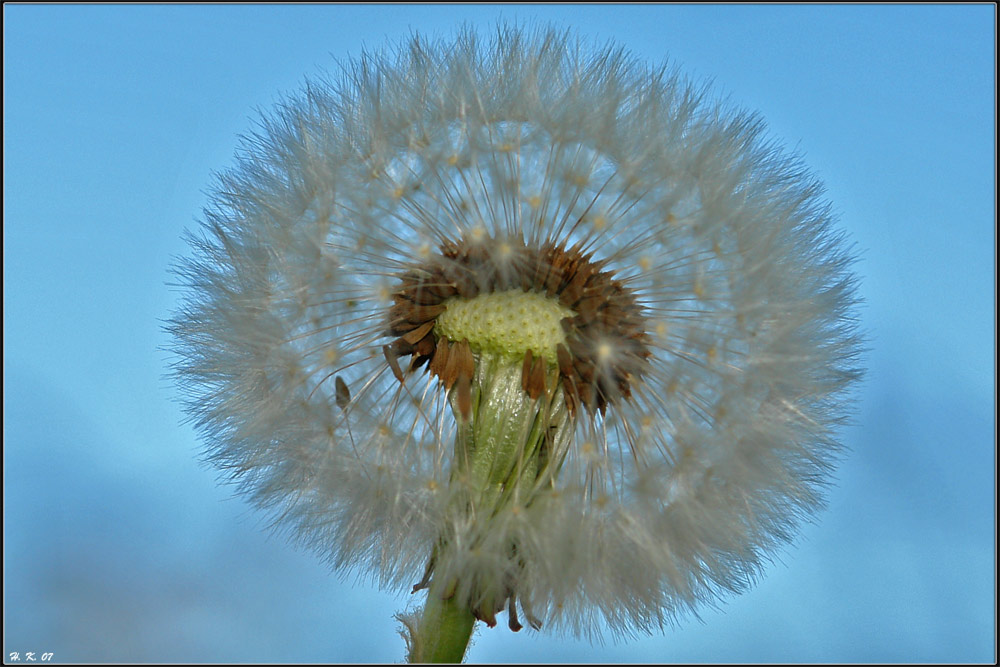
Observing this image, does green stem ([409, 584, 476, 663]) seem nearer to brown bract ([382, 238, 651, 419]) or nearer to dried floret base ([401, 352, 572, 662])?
dried floret base ([401, 352, 572, 662])

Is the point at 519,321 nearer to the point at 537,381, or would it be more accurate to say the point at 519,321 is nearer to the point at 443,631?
the point at 537,381

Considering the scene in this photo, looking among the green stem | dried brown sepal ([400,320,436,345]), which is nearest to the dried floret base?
the green stem

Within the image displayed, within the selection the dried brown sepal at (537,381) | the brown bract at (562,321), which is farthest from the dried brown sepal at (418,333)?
the dried brown sepal at (537,381)

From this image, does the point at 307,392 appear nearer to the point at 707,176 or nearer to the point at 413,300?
the point at 413,300

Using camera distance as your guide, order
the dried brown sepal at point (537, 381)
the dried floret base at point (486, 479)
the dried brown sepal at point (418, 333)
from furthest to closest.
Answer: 1. the dried brown sepal at point (418, 333)
2. the dried brown sepal at point (537, 381)
3. the dried floret base at point (486, 479)

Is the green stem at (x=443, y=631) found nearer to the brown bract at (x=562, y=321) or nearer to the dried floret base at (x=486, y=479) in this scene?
the dried floret base at (x=486, y=479)
